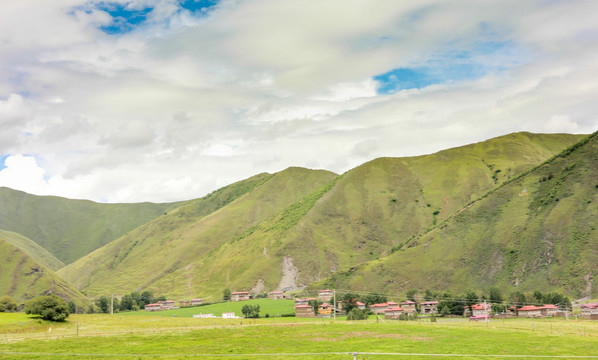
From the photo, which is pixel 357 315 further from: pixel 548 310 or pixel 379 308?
pixel 548 310

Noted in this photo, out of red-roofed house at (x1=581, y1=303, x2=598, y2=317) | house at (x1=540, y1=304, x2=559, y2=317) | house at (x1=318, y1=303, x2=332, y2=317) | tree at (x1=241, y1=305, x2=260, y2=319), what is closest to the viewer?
red-roofed house at (x1=581, y1=303, x2=598, y2=317)

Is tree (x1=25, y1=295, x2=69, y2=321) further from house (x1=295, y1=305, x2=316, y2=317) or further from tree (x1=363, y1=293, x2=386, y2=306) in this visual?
tree (x1=363, y1=293, x2=386, y2=306)

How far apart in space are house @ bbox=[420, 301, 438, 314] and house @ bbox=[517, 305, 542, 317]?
2630 centimetres

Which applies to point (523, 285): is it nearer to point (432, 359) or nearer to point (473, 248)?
point (473, 248)

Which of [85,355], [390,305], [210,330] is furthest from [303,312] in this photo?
[85,355]

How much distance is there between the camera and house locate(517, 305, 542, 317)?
133500mm

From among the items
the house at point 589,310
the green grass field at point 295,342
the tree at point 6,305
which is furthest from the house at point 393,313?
the tree at point 6,305

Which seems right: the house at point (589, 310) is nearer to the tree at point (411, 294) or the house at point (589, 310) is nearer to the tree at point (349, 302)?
the tree at point (411, 294)

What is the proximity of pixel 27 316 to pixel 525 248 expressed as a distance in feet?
489

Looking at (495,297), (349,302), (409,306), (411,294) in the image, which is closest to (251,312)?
(349,302)

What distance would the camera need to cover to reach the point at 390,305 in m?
159

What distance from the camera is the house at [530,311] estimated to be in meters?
134

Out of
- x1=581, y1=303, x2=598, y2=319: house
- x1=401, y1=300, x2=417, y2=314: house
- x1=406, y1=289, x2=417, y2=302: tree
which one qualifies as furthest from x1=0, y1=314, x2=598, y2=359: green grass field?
x1=406, y1=289, x2=417, y2=302: tree

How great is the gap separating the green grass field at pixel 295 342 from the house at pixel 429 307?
50.6 meters
